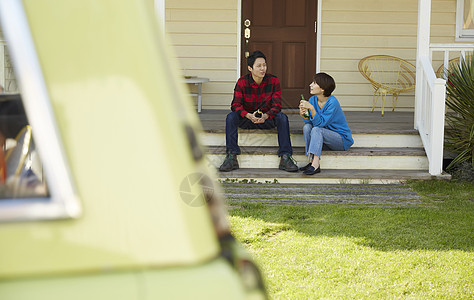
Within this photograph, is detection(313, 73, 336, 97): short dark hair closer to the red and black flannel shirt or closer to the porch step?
the red and black flannel shirt

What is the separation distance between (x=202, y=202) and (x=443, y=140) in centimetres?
583

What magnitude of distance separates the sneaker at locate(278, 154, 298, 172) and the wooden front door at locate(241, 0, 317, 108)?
278 centimetres

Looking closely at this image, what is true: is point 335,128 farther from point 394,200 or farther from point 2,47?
point 2,47

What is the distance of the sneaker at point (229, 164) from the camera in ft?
21.2

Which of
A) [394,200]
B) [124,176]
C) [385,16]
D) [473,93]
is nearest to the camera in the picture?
[124,176]

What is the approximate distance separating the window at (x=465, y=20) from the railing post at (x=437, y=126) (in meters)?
3.11

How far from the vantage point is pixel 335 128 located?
21.6ft

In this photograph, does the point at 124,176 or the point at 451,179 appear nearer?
the point at 124,176

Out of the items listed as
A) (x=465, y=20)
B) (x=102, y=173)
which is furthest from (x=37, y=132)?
(x=465, y=20)

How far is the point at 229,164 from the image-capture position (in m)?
6.48

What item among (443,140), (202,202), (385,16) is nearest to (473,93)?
(443,140)

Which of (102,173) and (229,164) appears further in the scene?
(229,164)

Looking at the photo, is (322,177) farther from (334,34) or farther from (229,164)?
(334,34)

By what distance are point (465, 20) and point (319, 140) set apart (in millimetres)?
4014
